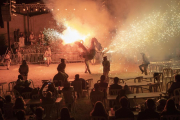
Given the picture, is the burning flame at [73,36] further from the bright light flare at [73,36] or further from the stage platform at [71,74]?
the stage platform at [71,74]

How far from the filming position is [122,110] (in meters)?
4.93

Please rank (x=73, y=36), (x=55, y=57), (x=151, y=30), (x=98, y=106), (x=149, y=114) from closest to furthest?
(x=149, y=114)
(x=98, y=106)
(x=73, y=36)
(x=55, y=57)
(x=151, y=30)

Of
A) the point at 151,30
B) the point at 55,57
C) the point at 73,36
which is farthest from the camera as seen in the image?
the point at 151,30

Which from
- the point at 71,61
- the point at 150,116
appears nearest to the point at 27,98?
the point at 150,116

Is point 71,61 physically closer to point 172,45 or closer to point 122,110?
point 172,45

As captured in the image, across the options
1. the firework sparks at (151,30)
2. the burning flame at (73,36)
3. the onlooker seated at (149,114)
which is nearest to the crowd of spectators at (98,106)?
the onlooker seated at (149,114)

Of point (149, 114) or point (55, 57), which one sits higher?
point (55, 57)

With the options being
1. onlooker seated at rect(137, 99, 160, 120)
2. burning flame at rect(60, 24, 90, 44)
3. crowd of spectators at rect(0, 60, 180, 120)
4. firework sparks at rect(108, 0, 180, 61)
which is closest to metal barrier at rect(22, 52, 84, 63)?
burning flame at rect(60, 24, 90, 44)

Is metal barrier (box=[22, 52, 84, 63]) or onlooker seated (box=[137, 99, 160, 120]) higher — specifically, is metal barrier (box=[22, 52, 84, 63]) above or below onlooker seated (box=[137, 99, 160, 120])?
above

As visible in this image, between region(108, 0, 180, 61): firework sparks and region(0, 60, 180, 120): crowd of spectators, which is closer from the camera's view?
region(0, 60, 180, 120): crowd of spectators

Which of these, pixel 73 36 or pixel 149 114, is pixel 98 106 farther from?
pixel 73 36

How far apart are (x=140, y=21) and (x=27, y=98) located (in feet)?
55.6

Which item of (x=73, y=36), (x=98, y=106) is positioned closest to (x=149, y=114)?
(x=98, y=106)

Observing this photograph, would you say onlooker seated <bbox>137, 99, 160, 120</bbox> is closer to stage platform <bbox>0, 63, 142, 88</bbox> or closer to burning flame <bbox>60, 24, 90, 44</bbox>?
stage platform <bbox>0, 63, 142, 88</bbox>
